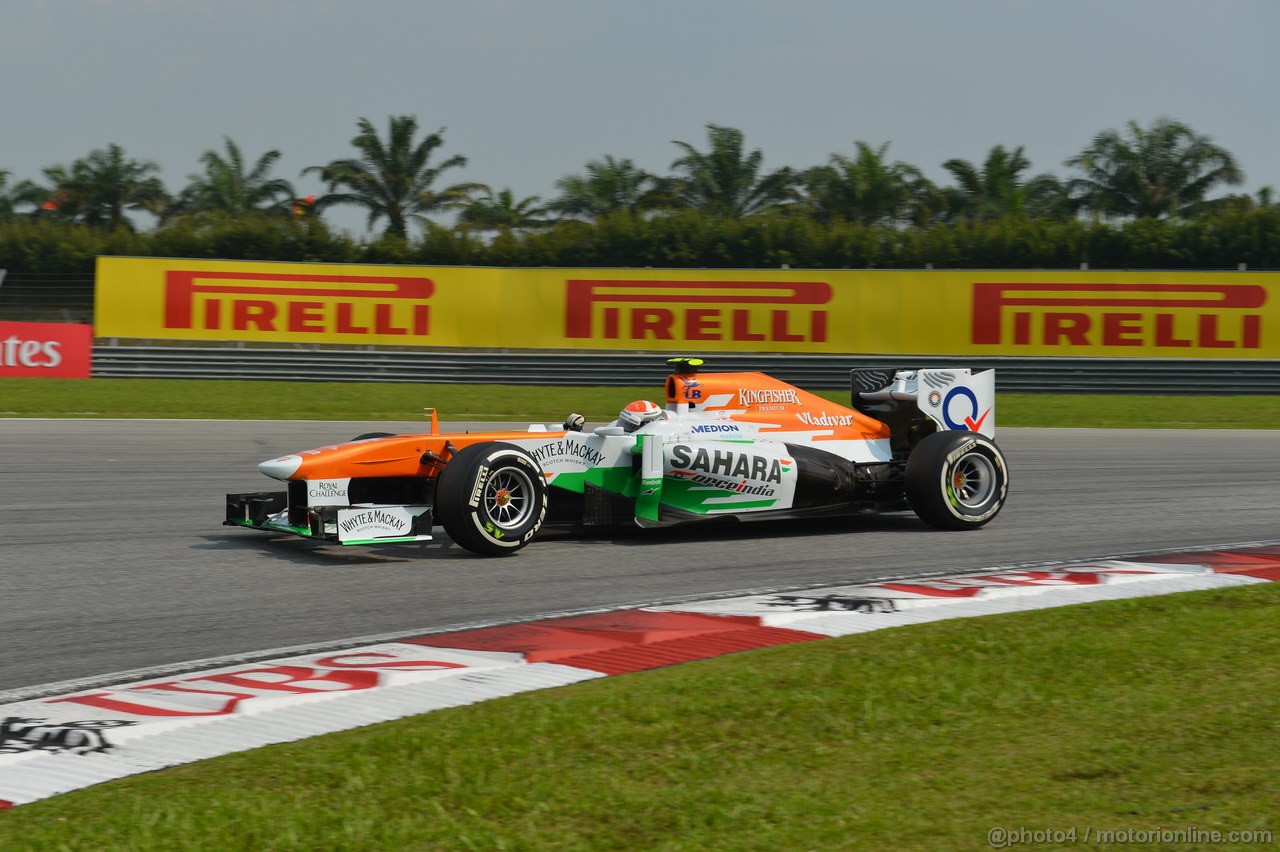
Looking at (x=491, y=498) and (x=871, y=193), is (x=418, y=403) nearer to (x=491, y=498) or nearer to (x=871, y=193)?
(x=491, y=498)

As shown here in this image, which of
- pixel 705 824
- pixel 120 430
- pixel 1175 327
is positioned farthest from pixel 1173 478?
pixel 1175 327

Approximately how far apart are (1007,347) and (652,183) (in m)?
26.3

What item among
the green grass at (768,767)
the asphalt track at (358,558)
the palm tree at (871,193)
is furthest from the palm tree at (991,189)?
the green grass at (768,767)

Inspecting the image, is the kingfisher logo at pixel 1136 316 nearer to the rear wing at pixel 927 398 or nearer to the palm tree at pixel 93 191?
the rear wing at pixel 927 398

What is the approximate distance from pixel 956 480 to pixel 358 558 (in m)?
4.28

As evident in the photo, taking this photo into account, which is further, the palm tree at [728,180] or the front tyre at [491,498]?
the palm tree at [728,180]

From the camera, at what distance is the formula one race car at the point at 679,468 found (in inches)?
315

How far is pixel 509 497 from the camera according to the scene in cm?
817

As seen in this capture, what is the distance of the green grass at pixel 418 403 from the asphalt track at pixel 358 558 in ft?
23.0

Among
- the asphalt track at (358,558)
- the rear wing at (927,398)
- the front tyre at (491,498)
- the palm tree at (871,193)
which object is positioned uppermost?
the palm tree at (871,193)

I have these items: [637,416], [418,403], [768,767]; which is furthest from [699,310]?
[768,767]

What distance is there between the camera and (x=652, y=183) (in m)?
50.8

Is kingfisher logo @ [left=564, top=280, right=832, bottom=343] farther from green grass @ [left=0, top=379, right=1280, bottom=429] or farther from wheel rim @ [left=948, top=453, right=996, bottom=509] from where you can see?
wheel rim @ [left=948, top=453, right=996, bottom=509]

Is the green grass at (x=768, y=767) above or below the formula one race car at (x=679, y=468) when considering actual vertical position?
below
